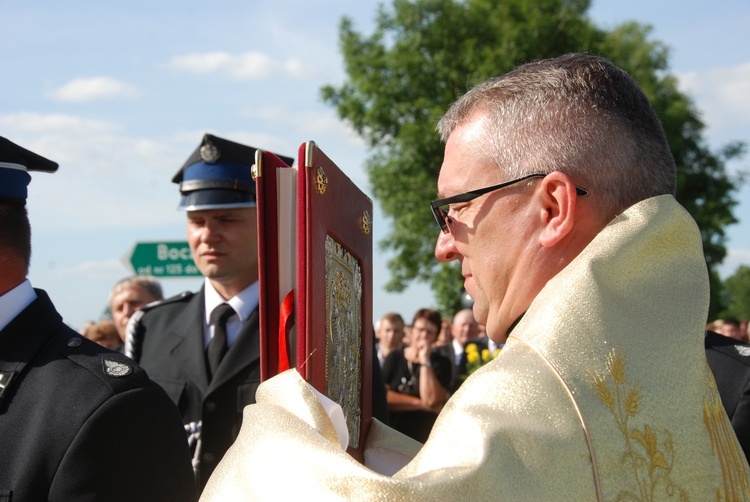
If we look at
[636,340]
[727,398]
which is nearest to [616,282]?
[636,340]

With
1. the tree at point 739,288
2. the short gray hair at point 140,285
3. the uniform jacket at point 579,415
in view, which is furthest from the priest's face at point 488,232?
the tree at point 739,288

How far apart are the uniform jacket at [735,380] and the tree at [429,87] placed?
22526 millimetres

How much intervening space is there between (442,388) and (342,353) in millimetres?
4915

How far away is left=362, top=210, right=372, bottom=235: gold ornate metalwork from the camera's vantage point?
2381 millimetres

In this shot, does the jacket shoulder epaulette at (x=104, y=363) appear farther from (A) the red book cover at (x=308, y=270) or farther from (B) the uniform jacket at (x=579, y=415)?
(B) the uniform jacket at (x=579, y=415)

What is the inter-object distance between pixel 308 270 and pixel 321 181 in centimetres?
20

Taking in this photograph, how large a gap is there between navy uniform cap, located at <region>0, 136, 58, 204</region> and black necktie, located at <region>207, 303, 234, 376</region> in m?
1.46

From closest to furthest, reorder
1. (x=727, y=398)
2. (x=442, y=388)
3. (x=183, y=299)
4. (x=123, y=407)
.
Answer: (x=123, y=407)
(x=727, y=398)
(x=183, y=299)
(x=442, y=388)

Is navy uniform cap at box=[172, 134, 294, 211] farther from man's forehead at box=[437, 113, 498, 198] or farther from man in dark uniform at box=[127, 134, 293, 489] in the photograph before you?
man's forehead at box=[437, 113, 498, 198]

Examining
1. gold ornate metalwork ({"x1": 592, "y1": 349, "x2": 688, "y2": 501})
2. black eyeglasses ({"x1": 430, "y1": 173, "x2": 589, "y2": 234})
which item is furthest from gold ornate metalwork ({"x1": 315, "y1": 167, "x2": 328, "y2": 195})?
gold ornate metalwork ({"x1": 592, "y1": 349, "x2": 688, "y2": 501})

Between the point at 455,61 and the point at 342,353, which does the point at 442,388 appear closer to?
the point at 342,353

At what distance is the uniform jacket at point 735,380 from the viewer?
3.14m

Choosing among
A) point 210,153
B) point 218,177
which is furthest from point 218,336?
point 210,153

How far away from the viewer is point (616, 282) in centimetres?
179
